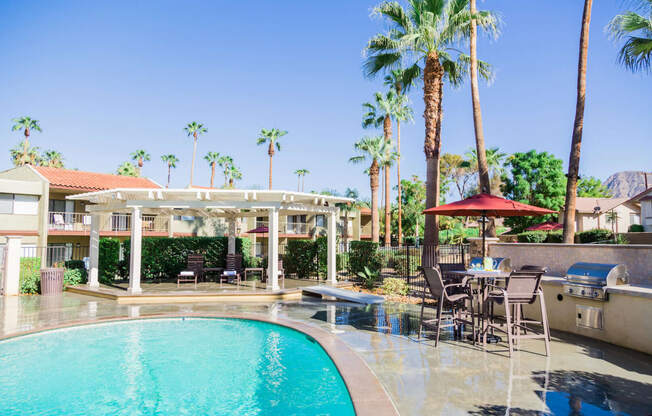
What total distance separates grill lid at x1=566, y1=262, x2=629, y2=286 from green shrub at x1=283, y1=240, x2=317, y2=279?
10.9m

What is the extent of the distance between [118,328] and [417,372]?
22.5 feet

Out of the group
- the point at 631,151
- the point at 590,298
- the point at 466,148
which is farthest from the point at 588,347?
the point at 466,148

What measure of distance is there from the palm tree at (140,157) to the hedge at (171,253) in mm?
40583

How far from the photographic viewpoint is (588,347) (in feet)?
18.9

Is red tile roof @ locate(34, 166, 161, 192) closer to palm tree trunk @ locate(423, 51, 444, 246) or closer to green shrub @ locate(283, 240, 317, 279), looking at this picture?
green shrub @ locate(283, 240, 317, 279)

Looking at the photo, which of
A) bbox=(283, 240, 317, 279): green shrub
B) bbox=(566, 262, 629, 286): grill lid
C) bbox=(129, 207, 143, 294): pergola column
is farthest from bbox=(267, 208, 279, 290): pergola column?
bbox=(566, 262, 629, 286): grill lid

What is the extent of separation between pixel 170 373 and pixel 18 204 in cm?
2557

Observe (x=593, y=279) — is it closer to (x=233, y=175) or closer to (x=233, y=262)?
(x=233, y=262)

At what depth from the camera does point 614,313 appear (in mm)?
5848

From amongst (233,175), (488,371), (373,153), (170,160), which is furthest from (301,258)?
(170,160)

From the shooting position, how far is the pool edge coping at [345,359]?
375 centimetres

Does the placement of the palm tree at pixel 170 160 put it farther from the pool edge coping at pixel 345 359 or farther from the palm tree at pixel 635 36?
the palm tree at pixel 635 36

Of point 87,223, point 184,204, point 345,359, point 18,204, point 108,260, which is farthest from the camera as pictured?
point 87,223

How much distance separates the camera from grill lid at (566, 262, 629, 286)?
19.3ft
